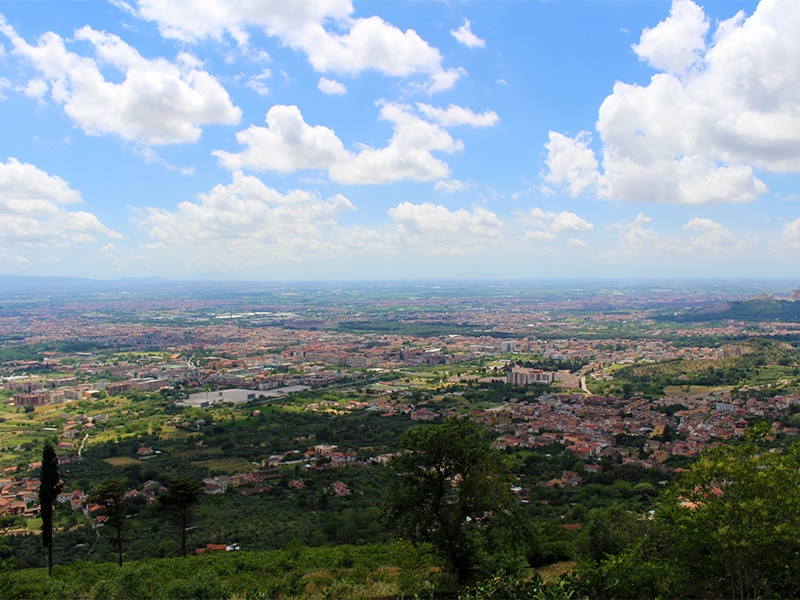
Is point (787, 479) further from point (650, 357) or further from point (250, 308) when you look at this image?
point (250, 308)

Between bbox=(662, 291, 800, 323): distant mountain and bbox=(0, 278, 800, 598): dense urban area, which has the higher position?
bbox=(662, 291, 800, 323): distant mountain

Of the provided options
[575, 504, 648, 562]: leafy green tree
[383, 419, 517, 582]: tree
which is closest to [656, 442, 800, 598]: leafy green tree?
[575, 504, 648, 562]: leafy green tree

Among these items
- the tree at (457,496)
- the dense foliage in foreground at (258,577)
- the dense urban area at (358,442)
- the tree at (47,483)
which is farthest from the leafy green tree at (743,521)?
the tree at (47,483)

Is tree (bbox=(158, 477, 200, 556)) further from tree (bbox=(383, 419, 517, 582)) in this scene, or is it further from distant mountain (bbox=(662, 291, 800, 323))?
distant mountain (bbox=(662, 291, 800, 323))

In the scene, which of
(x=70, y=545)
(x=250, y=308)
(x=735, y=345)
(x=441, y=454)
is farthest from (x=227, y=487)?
(x=250, y=308)

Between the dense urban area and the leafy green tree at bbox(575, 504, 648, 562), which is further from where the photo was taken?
the leafy green tree at bbox(575, 504, 648, 562)

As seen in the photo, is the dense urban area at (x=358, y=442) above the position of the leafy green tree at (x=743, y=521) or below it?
below

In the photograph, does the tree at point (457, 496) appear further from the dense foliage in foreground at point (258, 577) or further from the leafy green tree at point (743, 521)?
the leafy green tree at point (743, 521)
